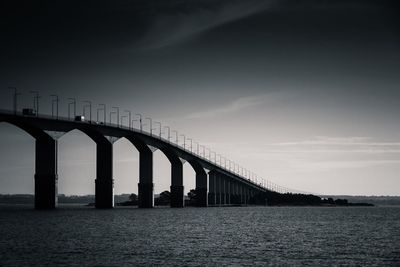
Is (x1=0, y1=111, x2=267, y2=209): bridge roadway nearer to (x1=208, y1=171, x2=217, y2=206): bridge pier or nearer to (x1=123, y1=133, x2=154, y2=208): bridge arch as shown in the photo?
(x1=123, y1=133, x2=154, y2=208): bridge arch

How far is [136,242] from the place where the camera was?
172 ft

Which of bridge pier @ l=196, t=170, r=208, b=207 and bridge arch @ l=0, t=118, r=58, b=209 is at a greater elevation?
bridge arch @ l=0, t=118, r=58, b=209

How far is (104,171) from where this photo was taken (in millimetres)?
115375

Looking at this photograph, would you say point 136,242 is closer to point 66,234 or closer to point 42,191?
point 66,234

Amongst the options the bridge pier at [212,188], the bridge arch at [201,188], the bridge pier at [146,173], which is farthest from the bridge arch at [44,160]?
the bridge pier at [212,188]

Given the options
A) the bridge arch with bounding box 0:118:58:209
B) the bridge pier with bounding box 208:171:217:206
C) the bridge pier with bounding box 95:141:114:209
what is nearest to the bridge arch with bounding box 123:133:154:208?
the bridge pier with bounding box 95:141:114:209

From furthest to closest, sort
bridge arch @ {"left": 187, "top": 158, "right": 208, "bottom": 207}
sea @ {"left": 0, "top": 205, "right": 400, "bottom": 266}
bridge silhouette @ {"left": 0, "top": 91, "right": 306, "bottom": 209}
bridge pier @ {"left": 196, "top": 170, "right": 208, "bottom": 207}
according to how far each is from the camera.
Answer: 1. bridge pier @ {"left": 196, "top": 170, "right": 208, "bottom": 207}
2. bridge arch @ {"left": 187, "top": 158, "right": 208, "bottom": 207}
3. bridge silhouette @ {"left": 0, "top": 91, "right": 306, "bottom": 209}
4. sea @ {"left": 0, "top": 205, "right": 400, "bottom": 266}

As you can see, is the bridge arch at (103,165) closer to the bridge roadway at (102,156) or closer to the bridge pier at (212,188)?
the bridge roadway at (102,156)

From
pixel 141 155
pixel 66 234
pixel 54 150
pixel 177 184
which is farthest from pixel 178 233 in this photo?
pixel 177 184

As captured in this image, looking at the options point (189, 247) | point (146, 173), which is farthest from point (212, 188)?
point (189, 247)

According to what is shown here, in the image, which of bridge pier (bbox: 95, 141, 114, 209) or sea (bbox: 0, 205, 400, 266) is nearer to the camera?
sea (bbox: 0, 205, 400, 266)

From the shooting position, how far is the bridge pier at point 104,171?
115 meters

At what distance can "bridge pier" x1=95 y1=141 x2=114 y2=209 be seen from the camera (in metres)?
115

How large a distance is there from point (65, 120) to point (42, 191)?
12.1m
